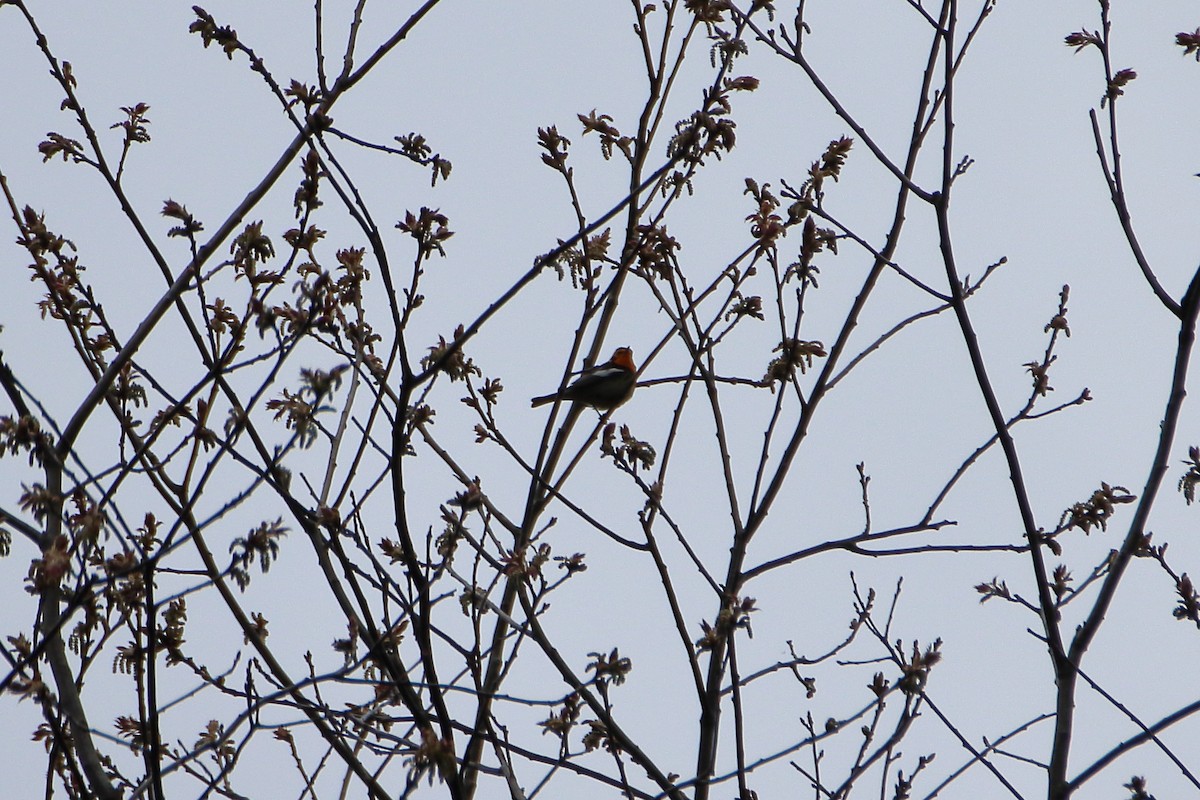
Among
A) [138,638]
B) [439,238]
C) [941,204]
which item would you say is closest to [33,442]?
[138,638]

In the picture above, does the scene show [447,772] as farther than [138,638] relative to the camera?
No

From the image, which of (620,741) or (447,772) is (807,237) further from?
(447,772)

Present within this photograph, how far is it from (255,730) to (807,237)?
2972 mm

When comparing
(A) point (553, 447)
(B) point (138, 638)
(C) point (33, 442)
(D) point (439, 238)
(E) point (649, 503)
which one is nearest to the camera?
(C) point (33, 442)

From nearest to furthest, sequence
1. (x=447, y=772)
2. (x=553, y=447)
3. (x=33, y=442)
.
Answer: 1. (x=447, y=772)
2. (x=33, y=442)
3. (x=553, y=447)

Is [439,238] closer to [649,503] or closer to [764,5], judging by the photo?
[649,503]

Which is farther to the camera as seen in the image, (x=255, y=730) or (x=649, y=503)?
(x=649, y=503)

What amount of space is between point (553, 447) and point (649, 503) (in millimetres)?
600

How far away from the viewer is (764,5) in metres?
5.08

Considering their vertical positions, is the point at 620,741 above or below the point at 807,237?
below

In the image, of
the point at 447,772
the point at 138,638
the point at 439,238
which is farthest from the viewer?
the point at 439,238

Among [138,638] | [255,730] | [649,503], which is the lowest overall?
[255,730]

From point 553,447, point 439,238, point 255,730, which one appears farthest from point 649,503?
point 255,730

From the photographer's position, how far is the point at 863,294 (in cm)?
473
